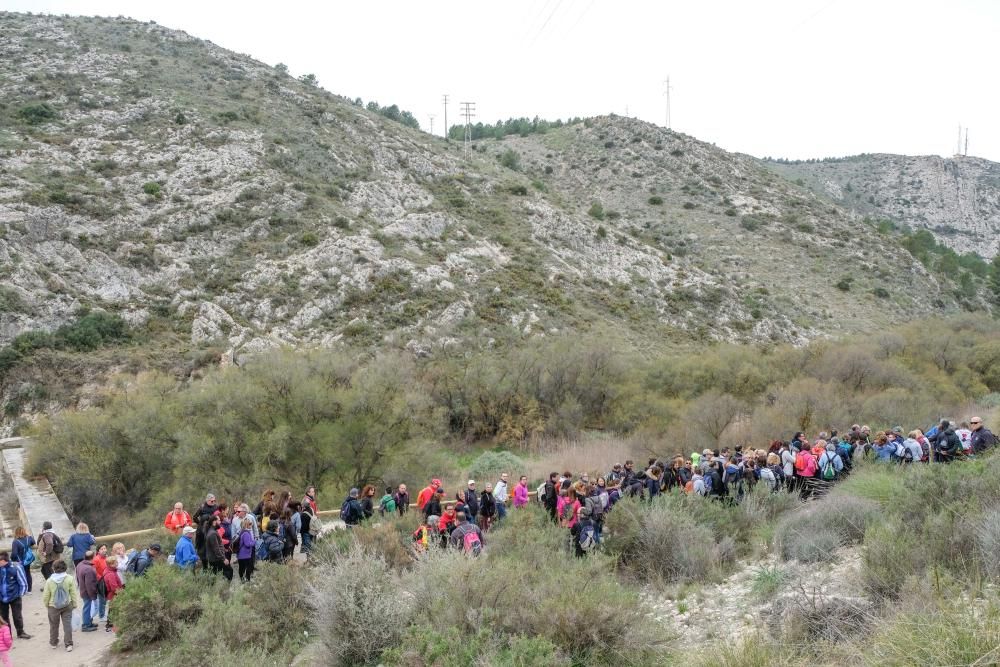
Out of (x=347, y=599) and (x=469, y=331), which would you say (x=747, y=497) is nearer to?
(x=347, y=599)

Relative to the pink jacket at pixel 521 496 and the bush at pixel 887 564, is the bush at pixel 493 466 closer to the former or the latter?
the pink jacket at pixel 521 496

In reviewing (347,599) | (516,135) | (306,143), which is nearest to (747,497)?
(347,599)

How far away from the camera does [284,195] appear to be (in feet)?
145

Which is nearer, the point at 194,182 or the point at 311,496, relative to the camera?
the point at 311,496

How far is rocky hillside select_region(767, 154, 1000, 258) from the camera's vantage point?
98.3 meters

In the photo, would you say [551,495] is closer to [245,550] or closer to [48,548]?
[245,550]

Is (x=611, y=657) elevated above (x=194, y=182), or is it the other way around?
(x=194, y=182)

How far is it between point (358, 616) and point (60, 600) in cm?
480

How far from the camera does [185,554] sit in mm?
9820

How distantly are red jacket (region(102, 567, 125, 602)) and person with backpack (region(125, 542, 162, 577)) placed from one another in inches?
10.7

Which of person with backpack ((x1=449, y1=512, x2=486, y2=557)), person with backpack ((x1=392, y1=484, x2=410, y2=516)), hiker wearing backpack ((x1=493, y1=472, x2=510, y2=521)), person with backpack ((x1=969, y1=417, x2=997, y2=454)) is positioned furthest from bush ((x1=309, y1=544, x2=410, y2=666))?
person with backpack ((x1=969, y1=417, x2=997, y2=454))

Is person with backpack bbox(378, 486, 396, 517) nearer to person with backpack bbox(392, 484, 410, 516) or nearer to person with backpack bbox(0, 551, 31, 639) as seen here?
person with backpack bbox(392, 484, 410, 516)

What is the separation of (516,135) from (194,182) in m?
57.9

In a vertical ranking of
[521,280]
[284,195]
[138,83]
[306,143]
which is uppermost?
[138,83]
